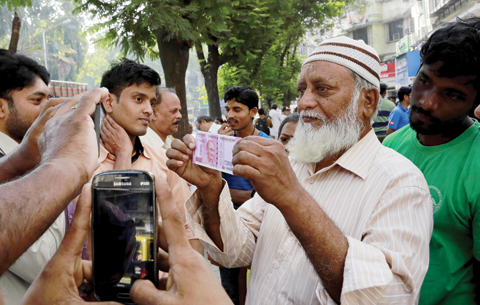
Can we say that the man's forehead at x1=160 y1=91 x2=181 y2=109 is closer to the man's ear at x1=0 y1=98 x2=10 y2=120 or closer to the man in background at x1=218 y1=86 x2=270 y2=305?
the man in background at x1=218 y1=86 x2=270 y2=305

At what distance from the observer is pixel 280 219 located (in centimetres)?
185

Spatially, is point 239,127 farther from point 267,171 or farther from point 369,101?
point 267,171

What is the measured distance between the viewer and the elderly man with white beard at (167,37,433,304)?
1.37m

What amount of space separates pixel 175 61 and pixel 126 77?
460cm

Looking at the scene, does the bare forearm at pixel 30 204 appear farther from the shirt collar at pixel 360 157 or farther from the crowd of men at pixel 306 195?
the shirt collar at pixel 360 157

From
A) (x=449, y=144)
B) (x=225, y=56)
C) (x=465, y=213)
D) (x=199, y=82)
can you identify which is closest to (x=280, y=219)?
(x=465, y=213)

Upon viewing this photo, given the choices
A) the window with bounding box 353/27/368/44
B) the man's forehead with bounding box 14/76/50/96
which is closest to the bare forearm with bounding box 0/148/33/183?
the man's forehead with bounding box 14/76/50/96

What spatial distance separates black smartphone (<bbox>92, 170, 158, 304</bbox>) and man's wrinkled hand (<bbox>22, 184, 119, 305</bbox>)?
52 mm

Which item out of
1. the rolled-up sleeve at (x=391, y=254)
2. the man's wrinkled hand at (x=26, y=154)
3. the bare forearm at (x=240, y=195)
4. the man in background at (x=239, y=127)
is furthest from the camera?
the man in background at (x=239, y=127)

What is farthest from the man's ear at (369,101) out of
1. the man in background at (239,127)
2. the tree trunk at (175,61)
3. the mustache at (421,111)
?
the tree trunk at (175,61)

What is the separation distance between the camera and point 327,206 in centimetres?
175

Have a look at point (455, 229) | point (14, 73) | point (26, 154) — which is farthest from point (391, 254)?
point (14, 73)

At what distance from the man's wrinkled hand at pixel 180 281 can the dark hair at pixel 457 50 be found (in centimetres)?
171

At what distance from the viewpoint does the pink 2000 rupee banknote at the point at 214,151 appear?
1.56 metres
